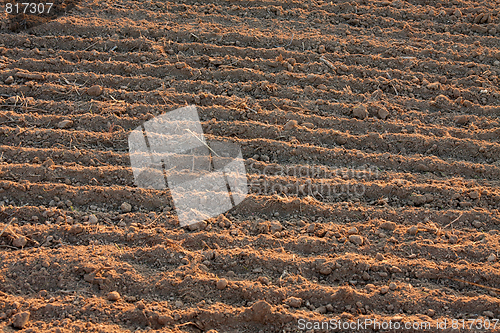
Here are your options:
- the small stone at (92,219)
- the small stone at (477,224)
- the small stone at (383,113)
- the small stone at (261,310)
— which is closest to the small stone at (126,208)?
the small stone at (92,219)

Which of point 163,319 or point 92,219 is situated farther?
point 92,219

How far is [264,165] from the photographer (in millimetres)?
3035

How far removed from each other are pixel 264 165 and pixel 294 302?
3.47 ft

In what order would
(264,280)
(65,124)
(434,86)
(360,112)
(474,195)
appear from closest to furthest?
1. (264,280)
2. (474,195)
3. (65,124)
4. (360,112)
5. (434,86)

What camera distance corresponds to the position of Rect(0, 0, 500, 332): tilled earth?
94.7 inches

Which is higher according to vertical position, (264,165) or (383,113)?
(383,113)

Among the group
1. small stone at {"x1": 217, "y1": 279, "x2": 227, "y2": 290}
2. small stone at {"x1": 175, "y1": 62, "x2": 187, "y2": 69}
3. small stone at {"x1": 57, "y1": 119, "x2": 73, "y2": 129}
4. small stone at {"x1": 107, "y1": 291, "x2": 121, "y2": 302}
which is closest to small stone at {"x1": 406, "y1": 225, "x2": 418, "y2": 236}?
small stone at {"x1": 217, "y1": 279, "x2": 227, "y2": 290}

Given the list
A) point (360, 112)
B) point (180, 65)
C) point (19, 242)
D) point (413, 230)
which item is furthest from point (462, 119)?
point (19, 242)

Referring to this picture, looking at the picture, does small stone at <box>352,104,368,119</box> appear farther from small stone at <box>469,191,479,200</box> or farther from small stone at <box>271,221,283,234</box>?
small stone at <box>271,221,283,234</box>

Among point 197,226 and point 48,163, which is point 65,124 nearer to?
point 48,163

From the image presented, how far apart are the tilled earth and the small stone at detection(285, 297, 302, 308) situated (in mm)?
25

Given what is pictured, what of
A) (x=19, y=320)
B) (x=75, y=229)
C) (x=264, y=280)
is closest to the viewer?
(x=19, y=320)

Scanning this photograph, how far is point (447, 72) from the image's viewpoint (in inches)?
145

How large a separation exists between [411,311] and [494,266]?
0.66m
